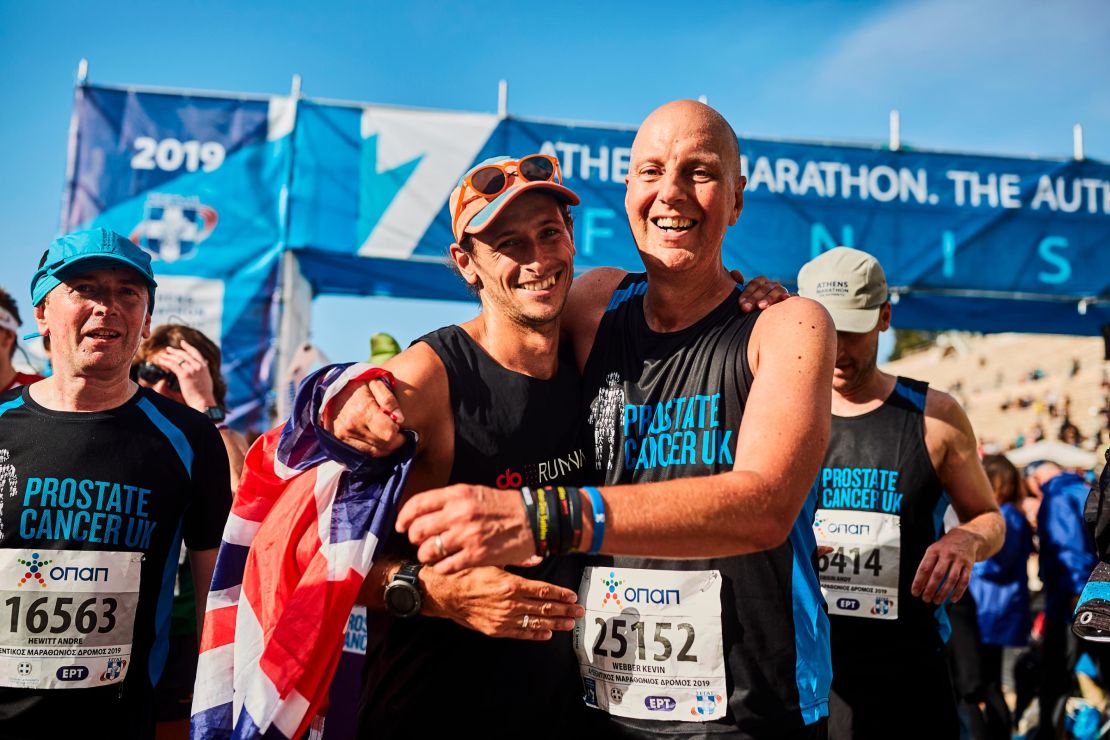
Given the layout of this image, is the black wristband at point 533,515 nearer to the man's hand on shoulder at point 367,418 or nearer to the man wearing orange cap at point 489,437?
the man's hand on shoulder at point 367,418

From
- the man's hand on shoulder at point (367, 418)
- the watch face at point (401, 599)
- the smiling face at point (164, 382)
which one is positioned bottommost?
the watch face at point (401, 599)

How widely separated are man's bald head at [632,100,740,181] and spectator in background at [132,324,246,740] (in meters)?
2.30

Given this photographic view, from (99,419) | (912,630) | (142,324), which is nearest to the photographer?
(99,419)

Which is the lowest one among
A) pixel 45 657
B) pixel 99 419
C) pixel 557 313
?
pixel 45 657

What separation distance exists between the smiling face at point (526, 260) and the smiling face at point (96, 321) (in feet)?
4.27

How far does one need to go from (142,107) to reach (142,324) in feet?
17.1

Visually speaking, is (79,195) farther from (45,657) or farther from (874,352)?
(874,352)

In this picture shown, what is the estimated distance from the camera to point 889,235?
26.9 feet

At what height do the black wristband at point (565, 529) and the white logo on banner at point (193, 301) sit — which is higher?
the white logo on banner at point (193, 301)

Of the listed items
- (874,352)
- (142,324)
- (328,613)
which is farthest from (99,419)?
(874,352)

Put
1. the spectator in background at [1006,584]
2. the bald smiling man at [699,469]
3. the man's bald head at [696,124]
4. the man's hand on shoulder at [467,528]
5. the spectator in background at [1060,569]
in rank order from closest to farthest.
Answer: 1. the man's hand on shoulder at [467,528]
2. the bald smiling man at [699,469]
3. the man's bald head at [696,124]
4. the spectator in background at [1060,569]
5. the spectator in background at [1006,584]

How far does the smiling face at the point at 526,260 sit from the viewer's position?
2486mm

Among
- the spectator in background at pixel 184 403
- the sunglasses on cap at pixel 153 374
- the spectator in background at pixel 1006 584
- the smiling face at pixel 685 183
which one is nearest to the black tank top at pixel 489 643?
the smiling face at pixel 685 183

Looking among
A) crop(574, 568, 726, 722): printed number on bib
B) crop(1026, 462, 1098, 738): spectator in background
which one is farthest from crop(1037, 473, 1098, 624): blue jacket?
crop(574, 568, 726, 722): printed number on bib
